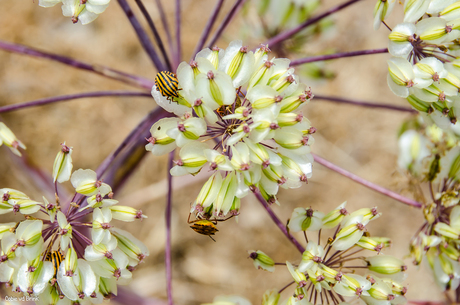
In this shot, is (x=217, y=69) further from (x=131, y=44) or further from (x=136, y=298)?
(x=131, y=44)

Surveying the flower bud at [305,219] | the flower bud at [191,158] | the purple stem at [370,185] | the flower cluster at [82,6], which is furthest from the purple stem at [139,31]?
the flower bud at [305,219]

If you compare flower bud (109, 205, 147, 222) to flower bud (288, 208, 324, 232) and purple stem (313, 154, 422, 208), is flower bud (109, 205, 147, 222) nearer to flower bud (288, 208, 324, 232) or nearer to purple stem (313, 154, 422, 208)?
flower bud (288, 208, 324, 232)

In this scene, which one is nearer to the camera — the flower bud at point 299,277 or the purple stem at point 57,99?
the flower bud at point 299,277

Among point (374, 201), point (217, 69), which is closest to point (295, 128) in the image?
point (217, 69)

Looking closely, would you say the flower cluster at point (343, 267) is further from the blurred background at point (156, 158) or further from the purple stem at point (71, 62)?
the blurred background at point (156, 158)

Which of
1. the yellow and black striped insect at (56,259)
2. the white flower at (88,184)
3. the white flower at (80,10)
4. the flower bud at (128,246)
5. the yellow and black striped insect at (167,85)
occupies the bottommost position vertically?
the flower bud at (128,246)

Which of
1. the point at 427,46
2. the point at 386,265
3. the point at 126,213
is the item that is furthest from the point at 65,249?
the point at 427,46

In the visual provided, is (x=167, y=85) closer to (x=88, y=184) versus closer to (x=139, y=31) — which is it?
(x=88, y=184)

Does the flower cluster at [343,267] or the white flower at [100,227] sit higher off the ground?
the white flower at [100,227]

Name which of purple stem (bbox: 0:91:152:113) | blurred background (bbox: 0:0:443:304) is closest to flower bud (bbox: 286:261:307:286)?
purple stem (bbox: 0:91:152:113)
